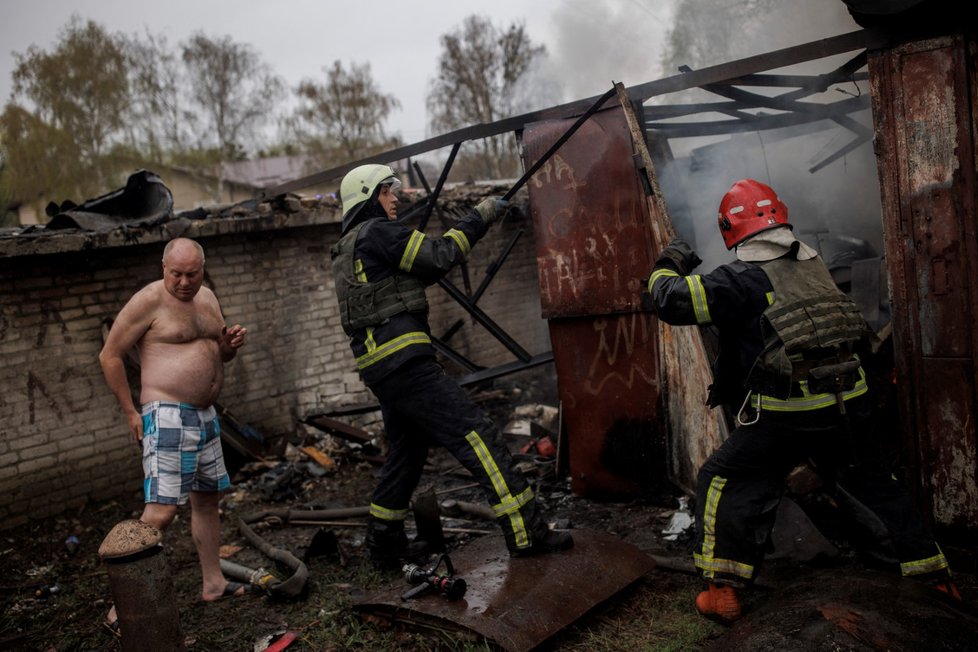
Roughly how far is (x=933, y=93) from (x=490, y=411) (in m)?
5.58

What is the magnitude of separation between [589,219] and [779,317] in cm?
197

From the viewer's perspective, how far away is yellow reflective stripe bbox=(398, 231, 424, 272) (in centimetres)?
361

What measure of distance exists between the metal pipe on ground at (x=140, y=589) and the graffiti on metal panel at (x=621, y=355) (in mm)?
2958

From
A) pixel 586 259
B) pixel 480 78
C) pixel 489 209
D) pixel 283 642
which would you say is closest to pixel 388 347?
pixel 489 209

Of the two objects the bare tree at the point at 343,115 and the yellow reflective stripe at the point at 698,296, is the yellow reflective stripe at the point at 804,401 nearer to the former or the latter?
the yellow reflective stripe at the point at 698,296

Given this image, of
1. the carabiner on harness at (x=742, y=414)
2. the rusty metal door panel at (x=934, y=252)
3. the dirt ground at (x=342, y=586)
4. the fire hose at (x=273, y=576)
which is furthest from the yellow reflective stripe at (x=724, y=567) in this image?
the fire hose at (x=273, y=576)

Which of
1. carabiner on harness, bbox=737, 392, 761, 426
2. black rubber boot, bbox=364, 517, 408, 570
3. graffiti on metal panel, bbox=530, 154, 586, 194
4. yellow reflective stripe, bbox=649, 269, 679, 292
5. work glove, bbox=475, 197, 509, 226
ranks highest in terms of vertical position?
graffiti on metal panel, bbox=530, 154, 586, 194

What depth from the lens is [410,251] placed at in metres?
3.62

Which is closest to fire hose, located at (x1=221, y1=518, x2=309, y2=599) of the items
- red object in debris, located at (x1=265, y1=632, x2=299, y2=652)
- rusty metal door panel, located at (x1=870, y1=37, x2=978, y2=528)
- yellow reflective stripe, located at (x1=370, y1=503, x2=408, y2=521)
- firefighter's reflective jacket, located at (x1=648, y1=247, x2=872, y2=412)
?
red object in debris, located at (x1=265, y1=632, x2=299, y2=652)

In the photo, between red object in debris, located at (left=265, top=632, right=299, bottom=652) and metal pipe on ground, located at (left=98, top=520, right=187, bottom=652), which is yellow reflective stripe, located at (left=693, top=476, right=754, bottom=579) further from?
metal pipe on ground, located at (left=98, top=520, right=187, bottom=652)

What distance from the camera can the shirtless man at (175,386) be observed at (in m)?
3.51

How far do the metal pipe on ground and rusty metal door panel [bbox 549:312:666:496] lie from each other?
112 inches

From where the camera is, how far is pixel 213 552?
12.9ft

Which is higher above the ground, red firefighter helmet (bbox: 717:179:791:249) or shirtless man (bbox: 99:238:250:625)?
red firefighter helmet (bbox: 717:179:791:249)
